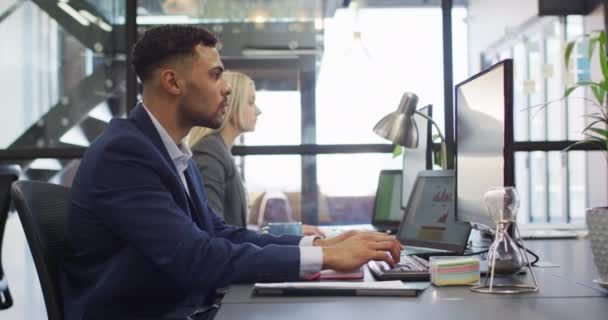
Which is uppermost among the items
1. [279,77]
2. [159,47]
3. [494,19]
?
[494,19]

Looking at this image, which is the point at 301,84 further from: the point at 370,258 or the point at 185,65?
the point at 370,258

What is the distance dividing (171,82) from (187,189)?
0.86 feet

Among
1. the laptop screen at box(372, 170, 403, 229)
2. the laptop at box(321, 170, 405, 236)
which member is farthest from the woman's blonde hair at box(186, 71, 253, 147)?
the laptop screen at box(372, 170, 403, 229)

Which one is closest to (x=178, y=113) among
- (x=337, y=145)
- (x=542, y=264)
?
(x=542, y=264)

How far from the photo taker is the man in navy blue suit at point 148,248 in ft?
4.44

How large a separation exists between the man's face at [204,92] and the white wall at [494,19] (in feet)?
18.4

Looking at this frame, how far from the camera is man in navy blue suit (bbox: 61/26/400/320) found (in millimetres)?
1354

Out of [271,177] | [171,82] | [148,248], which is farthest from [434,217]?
[271,177]

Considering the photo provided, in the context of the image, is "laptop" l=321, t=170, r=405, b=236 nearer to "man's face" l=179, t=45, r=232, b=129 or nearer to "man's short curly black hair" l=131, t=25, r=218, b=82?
"man's face" l=179, t=45, r=232, b=129

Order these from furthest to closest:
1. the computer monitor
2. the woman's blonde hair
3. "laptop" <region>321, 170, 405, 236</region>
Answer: "laptop" <region>321, 170, 405, 236</region>, the woman's blonde hair, the computer monitor

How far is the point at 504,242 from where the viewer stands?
130 centimetres

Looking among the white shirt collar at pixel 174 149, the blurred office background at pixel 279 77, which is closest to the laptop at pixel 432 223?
the white shirt collar at pixel 174 149

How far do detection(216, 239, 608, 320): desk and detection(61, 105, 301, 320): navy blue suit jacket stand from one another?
0.08 meters

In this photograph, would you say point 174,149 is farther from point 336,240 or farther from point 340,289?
point 340,289
